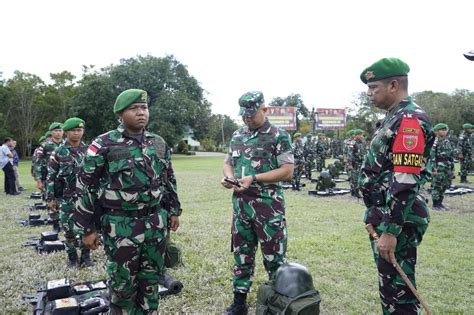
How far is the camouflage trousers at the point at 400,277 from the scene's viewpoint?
2.50 metres

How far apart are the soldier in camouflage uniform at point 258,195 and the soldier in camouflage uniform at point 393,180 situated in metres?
0.94

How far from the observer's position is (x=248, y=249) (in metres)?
3.51

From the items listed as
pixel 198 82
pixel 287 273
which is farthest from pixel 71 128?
pixel 198 82

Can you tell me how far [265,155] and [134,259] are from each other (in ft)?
4.85

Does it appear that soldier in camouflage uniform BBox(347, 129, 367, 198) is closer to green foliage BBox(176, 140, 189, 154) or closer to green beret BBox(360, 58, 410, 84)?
green beret BBox(360, 58, 410, 84)

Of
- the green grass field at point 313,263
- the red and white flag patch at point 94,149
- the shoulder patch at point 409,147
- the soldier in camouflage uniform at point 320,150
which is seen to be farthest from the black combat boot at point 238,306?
the soldier in camouflage uniform at point 320,150

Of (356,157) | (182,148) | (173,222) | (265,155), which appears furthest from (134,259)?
(182,148)

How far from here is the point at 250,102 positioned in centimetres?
343

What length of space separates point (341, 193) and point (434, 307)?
27.4 ft

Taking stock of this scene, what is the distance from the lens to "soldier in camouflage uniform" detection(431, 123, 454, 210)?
915cm

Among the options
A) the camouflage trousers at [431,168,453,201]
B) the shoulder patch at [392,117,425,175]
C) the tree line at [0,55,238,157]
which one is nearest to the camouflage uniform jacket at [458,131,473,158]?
the camouflage trousers at [431,168,453,201]

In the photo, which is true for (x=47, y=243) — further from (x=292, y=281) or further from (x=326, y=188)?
(x=326, y=188)

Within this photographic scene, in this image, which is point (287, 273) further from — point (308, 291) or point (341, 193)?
point (341, 193)

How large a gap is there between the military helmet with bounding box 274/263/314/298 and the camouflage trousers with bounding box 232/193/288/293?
0.70 metres
